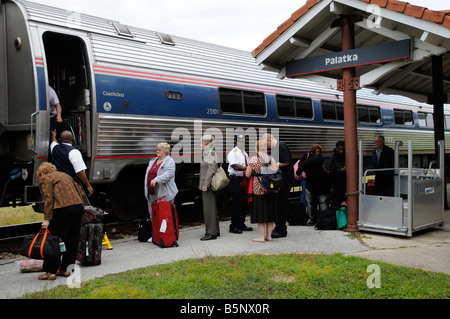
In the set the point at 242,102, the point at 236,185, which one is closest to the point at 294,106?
the point at 242,102

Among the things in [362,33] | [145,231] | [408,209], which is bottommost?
[145,231]

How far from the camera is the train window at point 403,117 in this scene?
651 inches

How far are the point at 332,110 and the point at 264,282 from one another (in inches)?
368

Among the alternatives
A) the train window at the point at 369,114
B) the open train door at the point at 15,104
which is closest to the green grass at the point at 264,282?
the open train door at the point at 15,104

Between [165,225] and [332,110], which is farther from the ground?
[332,110]

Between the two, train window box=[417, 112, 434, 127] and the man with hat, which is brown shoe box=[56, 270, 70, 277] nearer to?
the man with hat

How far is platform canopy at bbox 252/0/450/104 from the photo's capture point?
6566mm

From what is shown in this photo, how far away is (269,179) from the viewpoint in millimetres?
6879

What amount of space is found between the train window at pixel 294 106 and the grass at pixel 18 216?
21.2ft

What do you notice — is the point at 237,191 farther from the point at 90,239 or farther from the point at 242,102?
the point at 242,102
